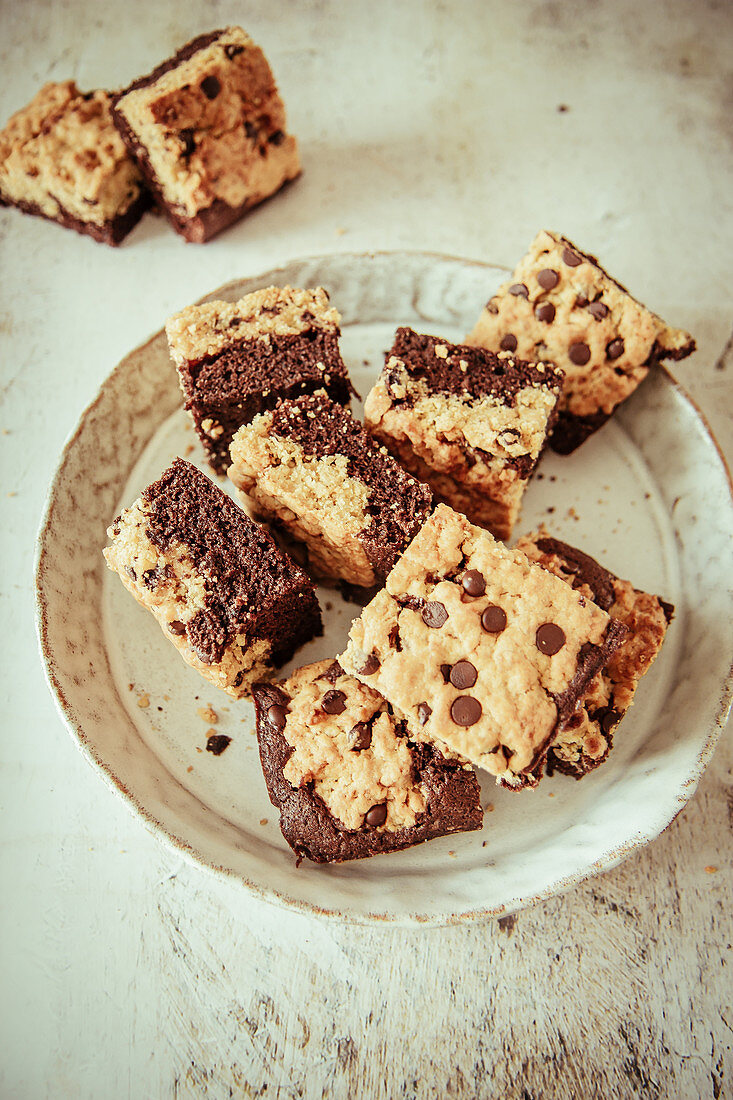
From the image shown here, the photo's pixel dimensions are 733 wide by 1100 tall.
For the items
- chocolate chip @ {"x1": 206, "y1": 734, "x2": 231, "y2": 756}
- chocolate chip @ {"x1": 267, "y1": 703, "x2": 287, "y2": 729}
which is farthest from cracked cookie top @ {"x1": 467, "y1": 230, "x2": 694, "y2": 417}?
chocolate chip @ {"x1": 206, "y1": 734, "x2": 231, "y2": 756}

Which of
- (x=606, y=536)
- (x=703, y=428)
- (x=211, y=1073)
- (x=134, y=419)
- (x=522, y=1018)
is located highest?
(x=134, y=419)

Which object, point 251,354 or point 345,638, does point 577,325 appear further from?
point 345,638

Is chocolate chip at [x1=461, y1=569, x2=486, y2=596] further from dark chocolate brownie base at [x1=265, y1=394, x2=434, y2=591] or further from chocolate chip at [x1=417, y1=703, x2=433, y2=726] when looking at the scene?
chocolate chip at [x1=417, y1=703, x2=433, y2=726]

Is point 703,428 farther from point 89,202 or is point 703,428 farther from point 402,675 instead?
point 89,202

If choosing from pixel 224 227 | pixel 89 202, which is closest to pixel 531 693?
pixel 224 227

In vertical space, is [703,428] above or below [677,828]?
above
